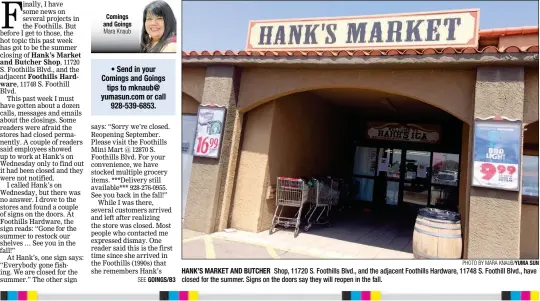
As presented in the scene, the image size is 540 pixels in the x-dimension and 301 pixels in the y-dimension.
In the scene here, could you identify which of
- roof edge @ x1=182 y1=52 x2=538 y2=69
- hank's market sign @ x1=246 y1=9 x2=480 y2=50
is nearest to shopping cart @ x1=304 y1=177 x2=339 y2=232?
roof edge @ x1=182 y1=52 x2=538 y2=69

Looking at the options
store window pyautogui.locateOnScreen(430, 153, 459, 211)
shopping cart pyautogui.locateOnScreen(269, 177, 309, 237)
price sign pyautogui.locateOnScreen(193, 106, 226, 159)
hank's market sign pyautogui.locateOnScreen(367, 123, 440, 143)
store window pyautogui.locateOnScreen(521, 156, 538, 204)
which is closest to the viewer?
store window pyautogui.locateOnScreen(521, 156, 538, 204)

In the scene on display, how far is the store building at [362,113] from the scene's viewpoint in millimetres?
4770

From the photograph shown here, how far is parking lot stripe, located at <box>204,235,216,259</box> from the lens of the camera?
517cm

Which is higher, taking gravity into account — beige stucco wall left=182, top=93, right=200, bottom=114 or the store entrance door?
beige stucco wall left=182, top=93, right=200, bottom=114

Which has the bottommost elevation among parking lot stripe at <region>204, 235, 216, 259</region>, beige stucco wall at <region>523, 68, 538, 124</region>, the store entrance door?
parking lot stripe at <region>204, 235, 216, 259</region>

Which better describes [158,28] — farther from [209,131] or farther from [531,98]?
[531,98]

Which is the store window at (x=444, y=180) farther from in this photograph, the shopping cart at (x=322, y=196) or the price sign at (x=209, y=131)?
the price sign at (x=209, y=131)

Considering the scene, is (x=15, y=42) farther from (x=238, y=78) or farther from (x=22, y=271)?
(x=238, y=78)

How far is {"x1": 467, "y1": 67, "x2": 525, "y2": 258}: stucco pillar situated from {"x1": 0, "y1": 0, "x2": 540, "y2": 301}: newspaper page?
2cm

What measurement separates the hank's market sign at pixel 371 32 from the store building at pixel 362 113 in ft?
0.14

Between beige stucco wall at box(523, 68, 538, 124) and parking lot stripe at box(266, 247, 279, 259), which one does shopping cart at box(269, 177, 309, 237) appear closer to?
parking lot stripe at box(266, 247, 279, 259)

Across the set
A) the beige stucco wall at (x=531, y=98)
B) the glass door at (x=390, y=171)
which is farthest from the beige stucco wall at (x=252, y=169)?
the glass door at (x=390, y=171)

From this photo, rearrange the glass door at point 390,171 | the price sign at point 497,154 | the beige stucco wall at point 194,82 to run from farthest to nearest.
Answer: the glass door at point 390,171 → the beige stucco wall at point 194,82 → the price sign at point 497,154

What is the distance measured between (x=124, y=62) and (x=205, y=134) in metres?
2.63
